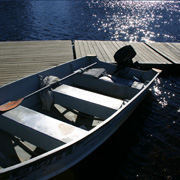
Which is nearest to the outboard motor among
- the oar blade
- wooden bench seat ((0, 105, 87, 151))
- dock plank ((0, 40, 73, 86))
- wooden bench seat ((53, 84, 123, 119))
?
wooden bench seat ((53, 84, 123, 119))

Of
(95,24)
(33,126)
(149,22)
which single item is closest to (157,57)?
(33,126)

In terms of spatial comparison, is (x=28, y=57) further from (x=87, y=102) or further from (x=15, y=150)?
(x=15, y=150)

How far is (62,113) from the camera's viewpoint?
233 inches

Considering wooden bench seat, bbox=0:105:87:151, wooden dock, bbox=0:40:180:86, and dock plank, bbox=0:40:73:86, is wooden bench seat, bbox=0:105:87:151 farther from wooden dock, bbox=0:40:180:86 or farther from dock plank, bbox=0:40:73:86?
wooden dock, bbox=0:40:180:86

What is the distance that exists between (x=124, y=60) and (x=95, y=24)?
61.0 feet

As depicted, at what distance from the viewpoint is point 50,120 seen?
425 cm

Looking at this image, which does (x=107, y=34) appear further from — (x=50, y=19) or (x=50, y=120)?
(x=50, y=120)

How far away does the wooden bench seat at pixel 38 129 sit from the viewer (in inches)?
149

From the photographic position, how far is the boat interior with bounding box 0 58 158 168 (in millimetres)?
3936

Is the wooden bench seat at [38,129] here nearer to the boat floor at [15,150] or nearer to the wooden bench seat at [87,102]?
the boat floor at [15,150]

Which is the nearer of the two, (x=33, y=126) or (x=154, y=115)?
(x=33, y=126)

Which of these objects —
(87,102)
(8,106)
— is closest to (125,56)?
(87,102)

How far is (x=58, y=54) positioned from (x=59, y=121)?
281 inches

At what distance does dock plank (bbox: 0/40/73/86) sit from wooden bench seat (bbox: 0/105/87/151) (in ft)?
11.1
